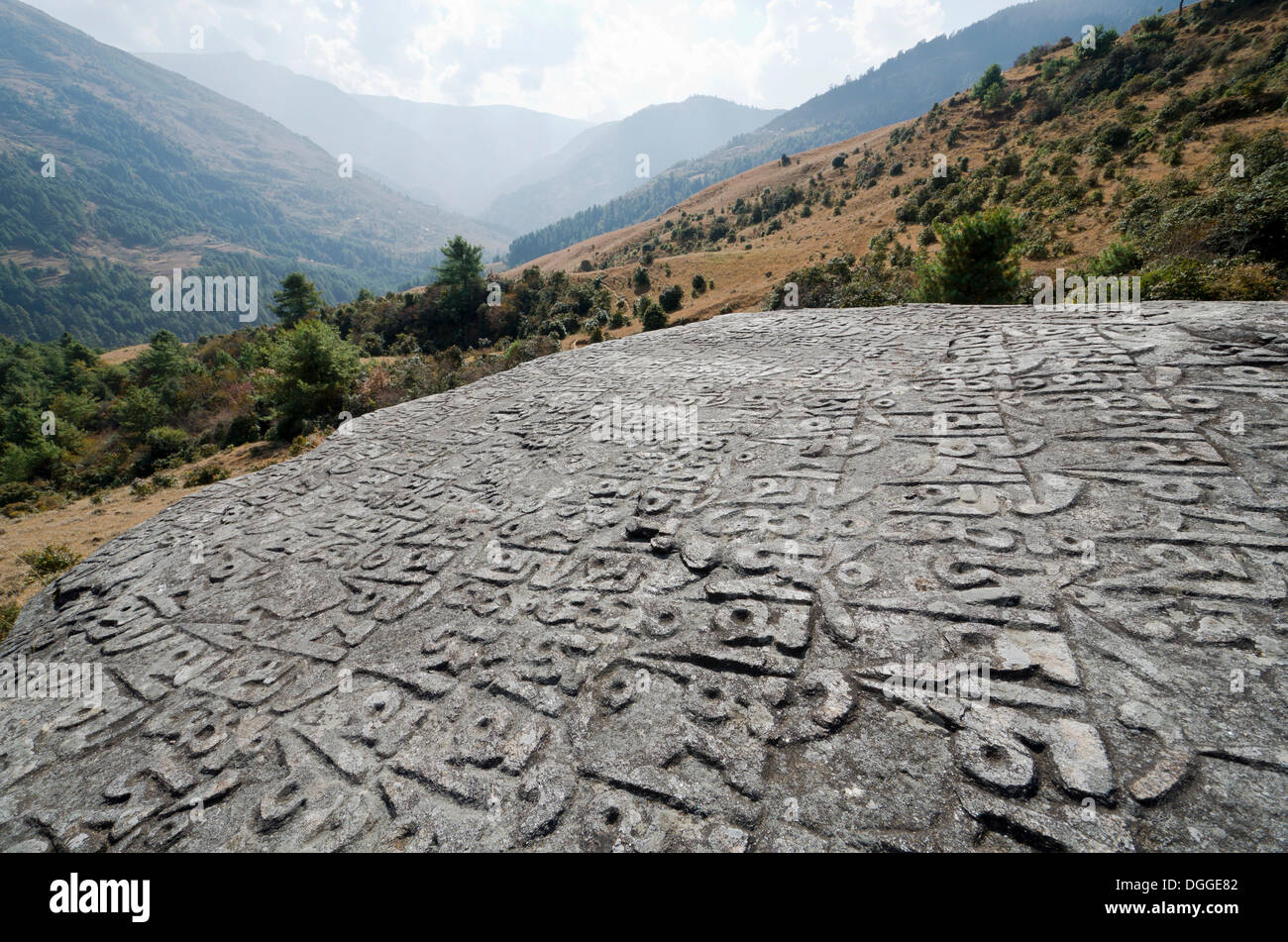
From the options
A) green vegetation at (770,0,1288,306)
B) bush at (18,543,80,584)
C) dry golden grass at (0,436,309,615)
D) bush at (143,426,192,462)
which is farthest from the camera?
bush at (143,426,192,462)

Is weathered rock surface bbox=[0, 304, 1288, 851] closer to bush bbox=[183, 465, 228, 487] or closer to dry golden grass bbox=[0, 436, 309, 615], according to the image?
dry golden grass bbox=[0, 436, 309, 615]

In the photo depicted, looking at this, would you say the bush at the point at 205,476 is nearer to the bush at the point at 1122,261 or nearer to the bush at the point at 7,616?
the bush at the point at 7,616

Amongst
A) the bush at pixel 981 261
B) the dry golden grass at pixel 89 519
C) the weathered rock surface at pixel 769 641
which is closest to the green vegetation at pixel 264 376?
the dry golden grass at pixel 89 519

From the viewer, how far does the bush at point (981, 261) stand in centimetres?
1670

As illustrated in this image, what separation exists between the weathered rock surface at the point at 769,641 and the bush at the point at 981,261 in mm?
12488

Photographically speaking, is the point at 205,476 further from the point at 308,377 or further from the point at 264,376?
the point at 264,376

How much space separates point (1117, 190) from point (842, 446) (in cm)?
3159

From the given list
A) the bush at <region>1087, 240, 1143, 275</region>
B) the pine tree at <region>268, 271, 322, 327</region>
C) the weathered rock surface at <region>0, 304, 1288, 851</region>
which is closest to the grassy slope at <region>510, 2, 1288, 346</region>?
the bush at <region>1087, 240, 1143, 275</region>

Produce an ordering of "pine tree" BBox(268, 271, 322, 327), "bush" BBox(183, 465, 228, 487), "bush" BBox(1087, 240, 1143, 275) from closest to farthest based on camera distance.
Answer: "bush" BBox(1087, 240, 1143, 275), "bush" BBox(183, 465, 228, 487), "pine tree" BBox(268, 271, 322, 327)

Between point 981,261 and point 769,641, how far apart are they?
19.2 meters

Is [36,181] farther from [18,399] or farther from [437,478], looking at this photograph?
[437,478]

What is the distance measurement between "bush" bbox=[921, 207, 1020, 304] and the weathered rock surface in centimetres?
1249

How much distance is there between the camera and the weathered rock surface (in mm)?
2260

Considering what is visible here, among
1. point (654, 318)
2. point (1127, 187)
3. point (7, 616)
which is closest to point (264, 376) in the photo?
point (7, 616)
